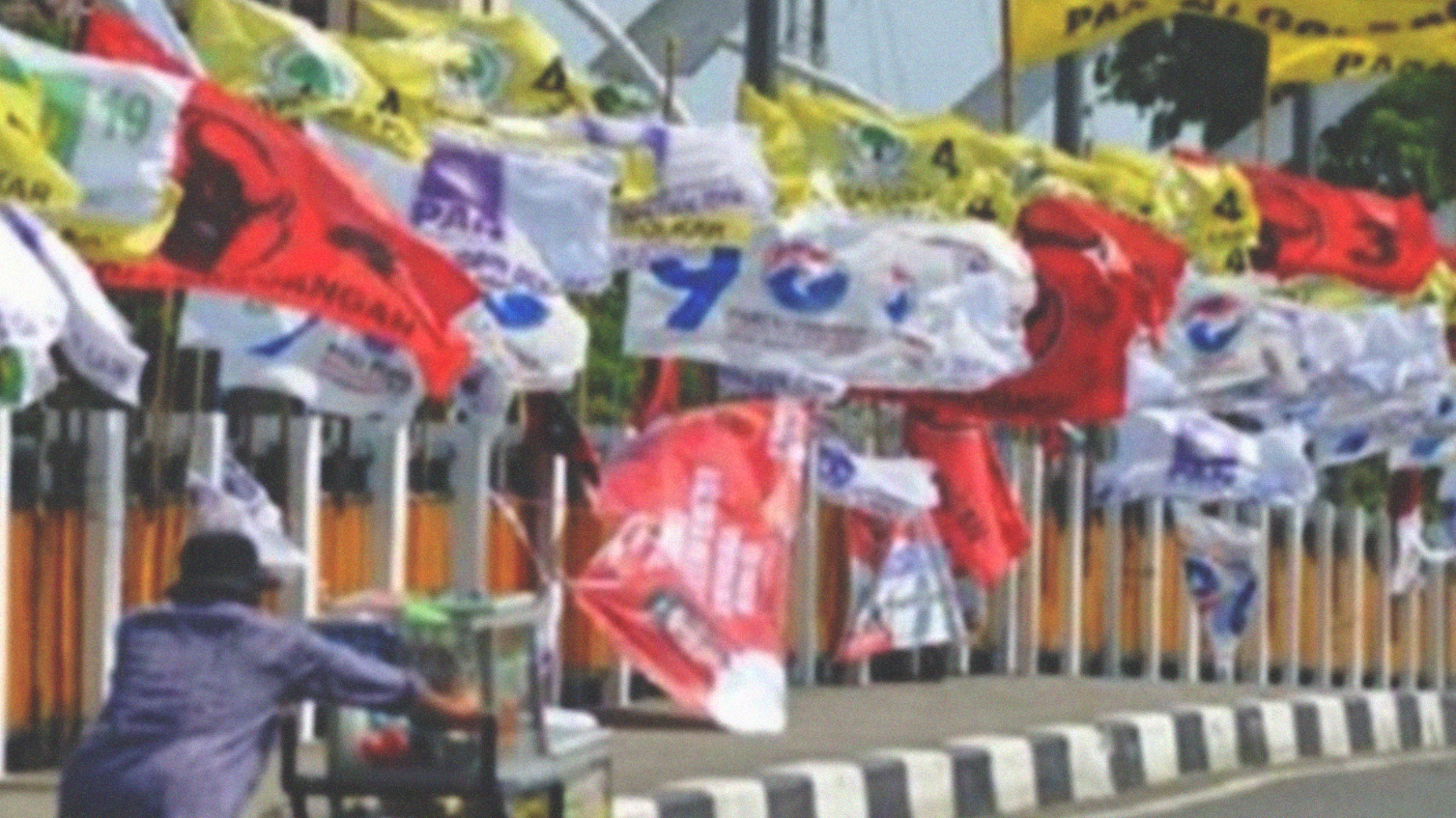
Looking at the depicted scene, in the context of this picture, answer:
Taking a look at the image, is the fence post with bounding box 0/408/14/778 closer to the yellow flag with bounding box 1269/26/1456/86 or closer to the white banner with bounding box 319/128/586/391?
the white banner with bounding box 319/128/586/391

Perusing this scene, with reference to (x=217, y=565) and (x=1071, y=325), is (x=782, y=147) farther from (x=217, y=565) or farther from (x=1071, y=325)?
(x=217, y=565)

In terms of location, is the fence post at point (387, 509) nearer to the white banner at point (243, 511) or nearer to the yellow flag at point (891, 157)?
the white banner at point (243, 511)

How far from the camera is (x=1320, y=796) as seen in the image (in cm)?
1981

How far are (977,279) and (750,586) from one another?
3.37 meters

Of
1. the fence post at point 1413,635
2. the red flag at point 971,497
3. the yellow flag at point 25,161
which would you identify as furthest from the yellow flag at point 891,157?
the yellow flag at point 25,161

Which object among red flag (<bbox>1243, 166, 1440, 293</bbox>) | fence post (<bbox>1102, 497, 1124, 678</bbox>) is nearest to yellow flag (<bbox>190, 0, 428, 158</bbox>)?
fence post (<bbox>1102, 497, 1124, 678</bbox>)

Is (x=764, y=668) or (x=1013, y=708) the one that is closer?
(x=764, y=668)

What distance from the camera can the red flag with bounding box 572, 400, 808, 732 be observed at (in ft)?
60.4

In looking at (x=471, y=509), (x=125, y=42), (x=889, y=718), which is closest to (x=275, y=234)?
(x=125, y=42)

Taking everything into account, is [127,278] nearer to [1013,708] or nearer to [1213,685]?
[1013,708]

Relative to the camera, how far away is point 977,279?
21781mm

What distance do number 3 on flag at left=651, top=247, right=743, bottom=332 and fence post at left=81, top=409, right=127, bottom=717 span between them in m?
4.53

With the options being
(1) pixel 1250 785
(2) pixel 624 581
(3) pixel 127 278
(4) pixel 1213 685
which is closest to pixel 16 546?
(3) pixel 127 278

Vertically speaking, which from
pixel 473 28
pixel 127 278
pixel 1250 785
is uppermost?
pixel 473 28
